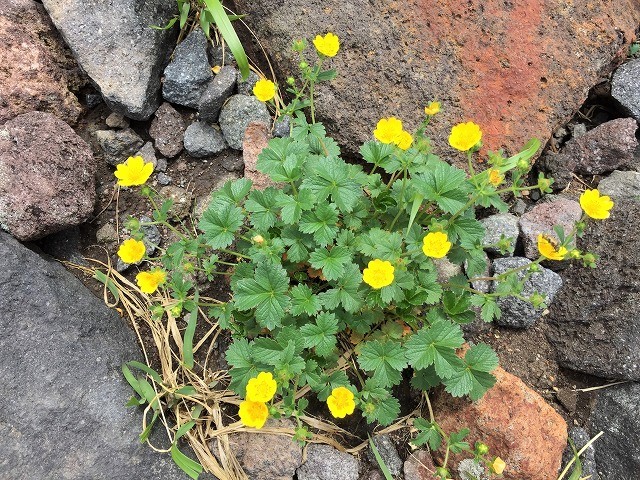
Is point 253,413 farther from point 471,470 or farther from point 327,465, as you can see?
point 471,470

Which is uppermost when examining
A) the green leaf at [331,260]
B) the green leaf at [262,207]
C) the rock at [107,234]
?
the green leaf at [262,207]

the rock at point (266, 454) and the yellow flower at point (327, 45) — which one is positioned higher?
the yellow flower at point (327, 45)

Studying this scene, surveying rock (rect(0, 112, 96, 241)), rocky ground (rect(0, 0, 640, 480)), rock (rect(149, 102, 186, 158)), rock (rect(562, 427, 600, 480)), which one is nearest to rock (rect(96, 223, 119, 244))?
rocky ground (rect(0, 0, 640, 480))

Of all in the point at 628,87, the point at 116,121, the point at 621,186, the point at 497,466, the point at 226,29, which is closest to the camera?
the point at 497,466

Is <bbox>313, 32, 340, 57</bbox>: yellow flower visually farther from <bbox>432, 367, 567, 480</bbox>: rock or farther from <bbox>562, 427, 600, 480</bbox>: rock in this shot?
<bbox>562, 427, 600, 480</bbox>: rock

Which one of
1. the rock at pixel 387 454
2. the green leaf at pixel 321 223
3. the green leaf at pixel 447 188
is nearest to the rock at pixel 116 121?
the green leaf at pixel 321 223

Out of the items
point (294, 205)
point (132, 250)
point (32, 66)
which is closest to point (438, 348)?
point (294, 205)

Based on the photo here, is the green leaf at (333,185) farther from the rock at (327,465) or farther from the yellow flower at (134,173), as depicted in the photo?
the rock at (327,465)


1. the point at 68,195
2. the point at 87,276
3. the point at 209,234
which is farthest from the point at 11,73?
the point at 209,234
